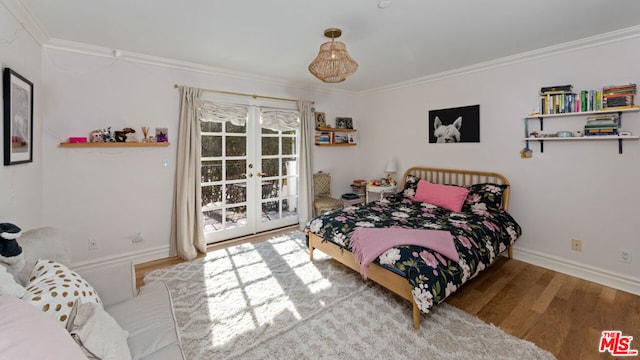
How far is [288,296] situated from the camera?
2529 mm

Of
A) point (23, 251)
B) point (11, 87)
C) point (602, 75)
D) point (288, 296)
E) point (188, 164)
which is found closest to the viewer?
point (23, 251)

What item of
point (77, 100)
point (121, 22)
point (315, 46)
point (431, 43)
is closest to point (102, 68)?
point (77, 100)

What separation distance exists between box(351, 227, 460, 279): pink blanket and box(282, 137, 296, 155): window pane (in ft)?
7.39

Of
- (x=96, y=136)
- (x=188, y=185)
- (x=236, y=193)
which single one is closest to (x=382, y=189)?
(x=236, y=193)

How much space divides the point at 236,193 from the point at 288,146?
1128mm

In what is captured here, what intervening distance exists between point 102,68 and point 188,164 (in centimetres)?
128

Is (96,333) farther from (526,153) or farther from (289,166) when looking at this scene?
(526,153)

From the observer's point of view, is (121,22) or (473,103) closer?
(121,22)

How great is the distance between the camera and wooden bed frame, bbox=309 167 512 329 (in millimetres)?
2185

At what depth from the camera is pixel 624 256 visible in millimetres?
2670

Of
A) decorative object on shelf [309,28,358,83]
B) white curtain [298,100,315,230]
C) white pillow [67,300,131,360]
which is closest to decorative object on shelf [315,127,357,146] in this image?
white curtain [298,100,315,230]

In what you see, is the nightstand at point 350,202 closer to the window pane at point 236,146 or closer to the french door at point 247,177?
the french door at point 247,177

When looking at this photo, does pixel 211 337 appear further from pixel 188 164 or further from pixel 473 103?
pixel 473 103

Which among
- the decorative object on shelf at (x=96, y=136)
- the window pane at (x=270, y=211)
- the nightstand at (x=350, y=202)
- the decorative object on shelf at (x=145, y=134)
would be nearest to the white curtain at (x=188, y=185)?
the decorative object on shelf at (x=145, y=134)
